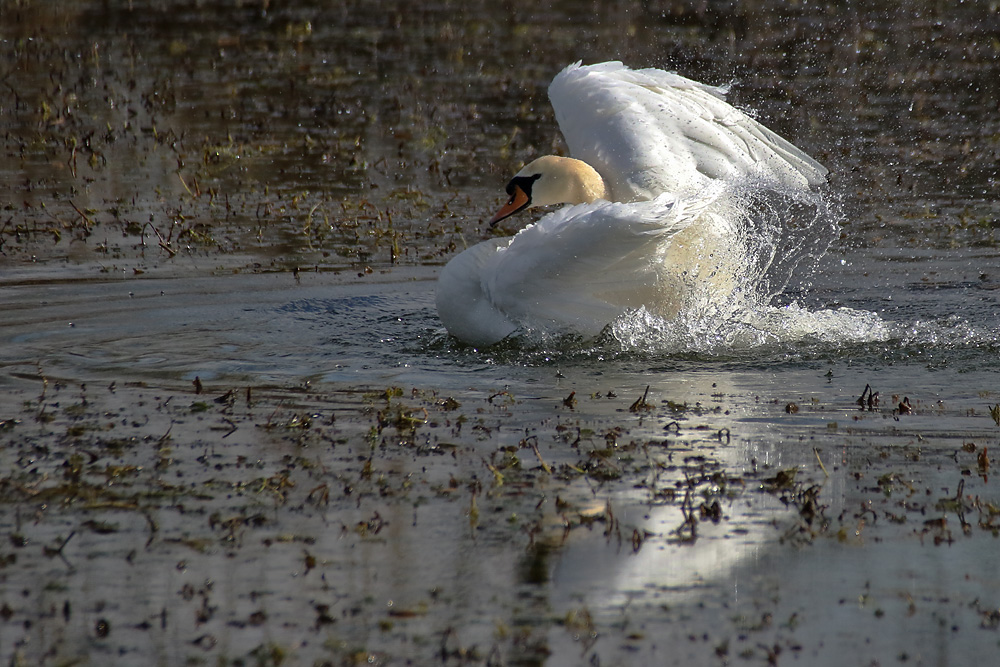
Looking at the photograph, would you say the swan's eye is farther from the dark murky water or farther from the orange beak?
the dark murky water

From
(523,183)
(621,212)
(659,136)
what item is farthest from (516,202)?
(621,212)

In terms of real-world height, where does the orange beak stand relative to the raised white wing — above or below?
below

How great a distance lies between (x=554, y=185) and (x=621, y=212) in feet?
5.09

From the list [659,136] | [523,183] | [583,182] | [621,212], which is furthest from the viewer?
[523,183]

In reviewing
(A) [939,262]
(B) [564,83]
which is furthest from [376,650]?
(A) [939,262]

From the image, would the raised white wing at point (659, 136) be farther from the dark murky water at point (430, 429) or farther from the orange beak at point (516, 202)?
the dark murky water at point (430, 429)

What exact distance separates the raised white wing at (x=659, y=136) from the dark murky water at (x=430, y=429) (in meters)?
0.92

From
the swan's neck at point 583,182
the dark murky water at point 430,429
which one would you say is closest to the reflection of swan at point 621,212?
the swan's neck at point 583,182

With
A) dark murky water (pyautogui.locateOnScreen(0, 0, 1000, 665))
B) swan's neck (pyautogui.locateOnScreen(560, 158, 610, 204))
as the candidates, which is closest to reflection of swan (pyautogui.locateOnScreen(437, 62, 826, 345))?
swan's neck (pyautogui.locateOnScreen(560, 158, 610, 204))

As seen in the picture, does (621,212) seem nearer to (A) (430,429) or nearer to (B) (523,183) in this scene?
(A) (430,429)

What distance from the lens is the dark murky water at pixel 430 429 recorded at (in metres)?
3.90

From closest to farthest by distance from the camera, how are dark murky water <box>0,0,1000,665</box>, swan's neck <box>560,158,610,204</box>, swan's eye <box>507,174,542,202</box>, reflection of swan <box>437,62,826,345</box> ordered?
dark murky water <box>0,0,1000,665</box>, reflection of swan <box>437,62,826,345</box>, swan's neck <box>560,158,610,204</box>, swan's eye <box>507,174,542,202</box>

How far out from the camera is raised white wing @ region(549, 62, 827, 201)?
293 inches

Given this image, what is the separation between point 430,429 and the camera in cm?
567
